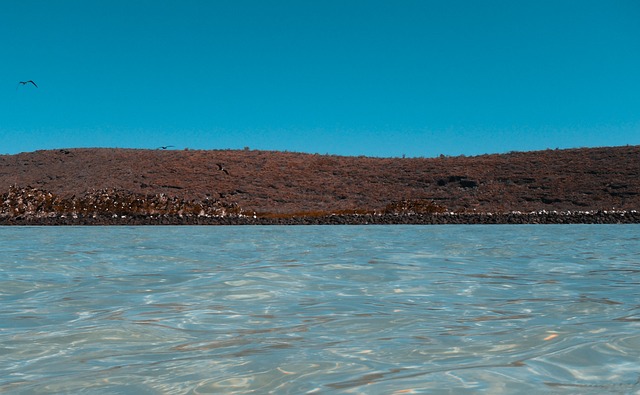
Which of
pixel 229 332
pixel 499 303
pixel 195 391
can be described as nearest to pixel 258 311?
pixel 229 332

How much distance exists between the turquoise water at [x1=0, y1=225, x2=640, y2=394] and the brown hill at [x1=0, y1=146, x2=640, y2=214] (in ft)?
138

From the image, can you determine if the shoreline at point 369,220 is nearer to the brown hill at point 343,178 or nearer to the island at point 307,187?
the island at point 307,187

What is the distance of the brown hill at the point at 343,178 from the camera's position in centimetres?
5606

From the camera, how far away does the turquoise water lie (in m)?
Result: 4.09

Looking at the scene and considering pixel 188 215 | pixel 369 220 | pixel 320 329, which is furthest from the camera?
pixel 188 215

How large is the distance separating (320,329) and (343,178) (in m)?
61.2

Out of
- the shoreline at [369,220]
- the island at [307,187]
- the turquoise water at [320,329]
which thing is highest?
the island at [307,187]

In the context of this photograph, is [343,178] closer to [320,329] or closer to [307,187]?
[307,187]

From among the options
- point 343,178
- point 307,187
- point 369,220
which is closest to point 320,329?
point 369,220

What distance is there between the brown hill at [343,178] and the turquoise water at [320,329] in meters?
42.1

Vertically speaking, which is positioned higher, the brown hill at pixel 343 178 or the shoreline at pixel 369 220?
the brown hill at pixel 343 178

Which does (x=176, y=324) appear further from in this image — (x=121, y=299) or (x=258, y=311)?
(x=121, y=299)

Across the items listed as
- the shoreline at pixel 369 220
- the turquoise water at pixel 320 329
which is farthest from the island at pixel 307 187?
the turquoise water at pixel 320 329

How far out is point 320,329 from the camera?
5.76 metres
